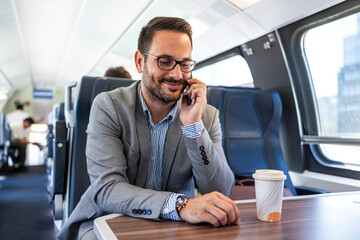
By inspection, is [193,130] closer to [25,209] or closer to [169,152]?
[169,152]

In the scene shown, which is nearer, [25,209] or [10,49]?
[25,209]

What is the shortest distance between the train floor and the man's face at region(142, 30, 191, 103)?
2.75 meters

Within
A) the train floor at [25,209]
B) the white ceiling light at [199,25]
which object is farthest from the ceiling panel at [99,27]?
the train floor at [25,209]

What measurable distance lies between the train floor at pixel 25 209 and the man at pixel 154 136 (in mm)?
Result: 2569

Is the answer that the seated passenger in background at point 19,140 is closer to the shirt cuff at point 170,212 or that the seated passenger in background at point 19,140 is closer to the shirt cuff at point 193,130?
the shirt cuff at point 193,130

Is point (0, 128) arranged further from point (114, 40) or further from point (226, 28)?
point (226, 28)

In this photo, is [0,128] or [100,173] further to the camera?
[0,128]

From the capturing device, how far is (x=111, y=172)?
1.38m

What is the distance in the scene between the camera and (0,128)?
24.9 ft

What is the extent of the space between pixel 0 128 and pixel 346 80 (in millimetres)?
7458

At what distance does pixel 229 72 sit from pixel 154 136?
3.04 meters

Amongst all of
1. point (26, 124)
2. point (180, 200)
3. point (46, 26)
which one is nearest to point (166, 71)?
point (180, 200)

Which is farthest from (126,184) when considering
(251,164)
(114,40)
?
(114,40)

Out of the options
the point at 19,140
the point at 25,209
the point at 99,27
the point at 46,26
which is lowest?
the point at 25,209
